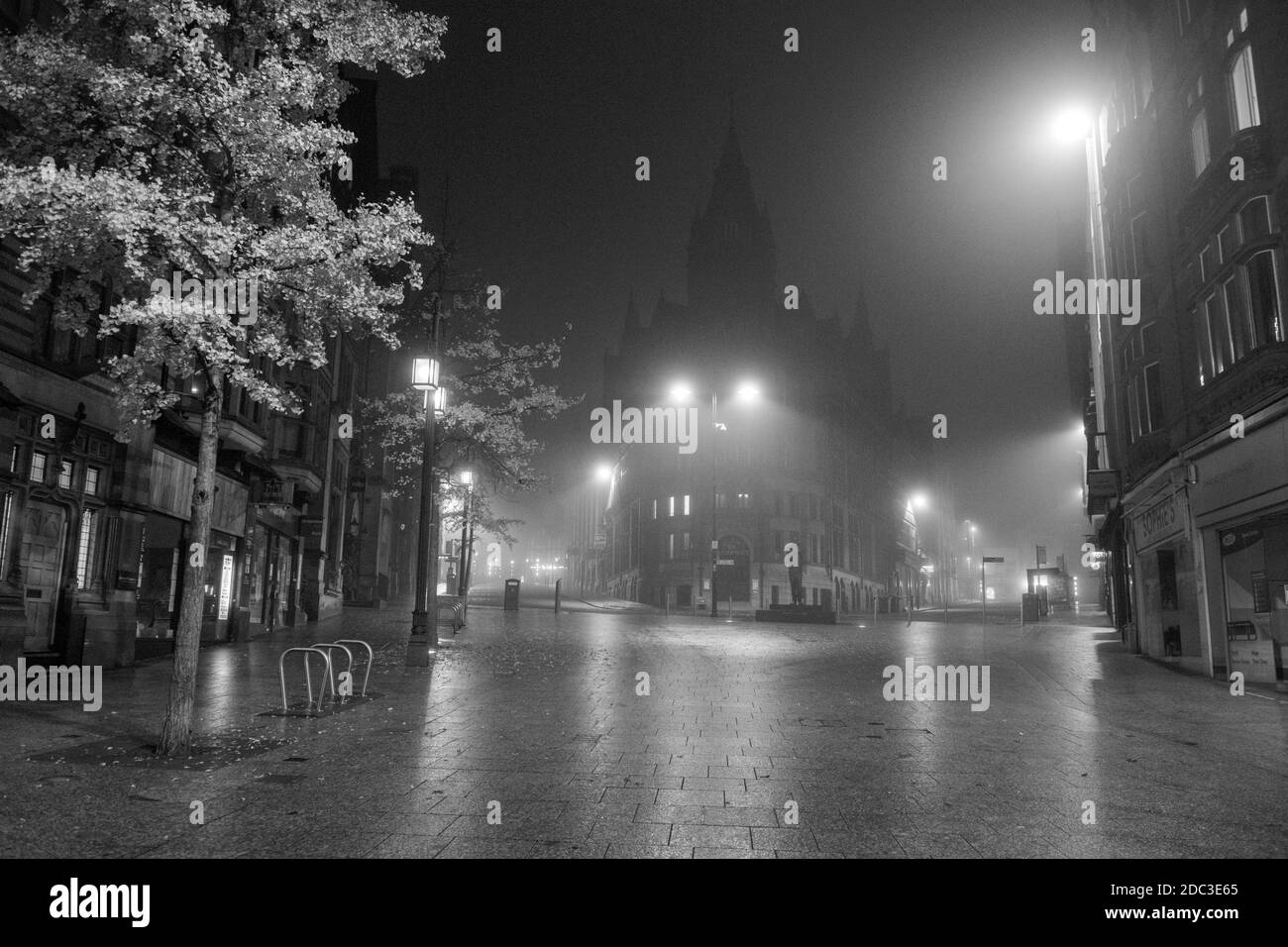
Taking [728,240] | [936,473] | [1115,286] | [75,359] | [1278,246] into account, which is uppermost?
[728,240]

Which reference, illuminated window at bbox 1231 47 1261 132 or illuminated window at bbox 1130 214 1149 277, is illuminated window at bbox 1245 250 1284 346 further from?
illuminated window at bbox 1130 214 1149 277

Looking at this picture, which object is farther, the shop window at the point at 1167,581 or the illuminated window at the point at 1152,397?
the shop window at the point at 1167,581

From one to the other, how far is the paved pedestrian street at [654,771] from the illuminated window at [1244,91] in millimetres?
10365

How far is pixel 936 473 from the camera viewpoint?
5586 inches

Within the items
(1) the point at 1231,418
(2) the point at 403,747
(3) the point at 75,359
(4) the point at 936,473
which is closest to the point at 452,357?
(3) the point at 75,359

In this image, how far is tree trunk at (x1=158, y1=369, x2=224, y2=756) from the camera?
25.3 feet

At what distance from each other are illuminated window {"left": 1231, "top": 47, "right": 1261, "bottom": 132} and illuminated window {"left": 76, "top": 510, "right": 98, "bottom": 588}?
2252 cm

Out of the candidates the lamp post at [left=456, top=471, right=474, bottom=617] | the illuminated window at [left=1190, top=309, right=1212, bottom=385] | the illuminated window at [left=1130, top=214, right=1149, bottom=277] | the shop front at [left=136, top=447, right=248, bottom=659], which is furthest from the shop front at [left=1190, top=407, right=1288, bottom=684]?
the shop front at [left=136, top=447, right=248, bottom=659]

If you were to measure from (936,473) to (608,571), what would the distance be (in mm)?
73141

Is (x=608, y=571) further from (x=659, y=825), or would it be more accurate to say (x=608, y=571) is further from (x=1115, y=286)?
(x=659, y=825)

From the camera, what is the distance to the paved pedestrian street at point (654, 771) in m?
5.25

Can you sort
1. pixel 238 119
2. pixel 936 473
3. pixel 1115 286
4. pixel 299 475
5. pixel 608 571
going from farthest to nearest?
pixel 936 473 → pixel 608 571 → pixel 299 475 → pixel 1115 286 → pixel 238 119

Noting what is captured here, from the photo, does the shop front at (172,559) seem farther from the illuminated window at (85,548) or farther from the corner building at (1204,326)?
the corner building at (1204,326)

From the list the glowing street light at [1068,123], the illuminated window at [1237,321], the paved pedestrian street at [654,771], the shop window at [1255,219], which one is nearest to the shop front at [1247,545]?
the paved pedestrian street at [654,771]
